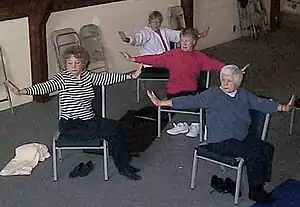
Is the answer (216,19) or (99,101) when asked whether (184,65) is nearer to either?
(99,101)

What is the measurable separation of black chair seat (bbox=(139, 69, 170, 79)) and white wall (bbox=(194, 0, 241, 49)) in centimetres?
215

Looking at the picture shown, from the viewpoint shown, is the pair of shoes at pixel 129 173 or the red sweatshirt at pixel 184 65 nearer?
the pair of shoes at pixel 129 173

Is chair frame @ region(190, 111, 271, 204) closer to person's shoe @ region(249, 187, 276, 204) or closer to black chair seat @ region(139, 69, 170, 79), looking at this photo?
person's shoe @ region(249, 187, 276, 204)

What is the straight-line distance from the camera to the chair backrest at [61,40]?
622 cm

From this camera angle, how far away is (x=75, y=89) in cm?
449

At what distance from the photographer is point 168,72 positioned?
591 centimetres

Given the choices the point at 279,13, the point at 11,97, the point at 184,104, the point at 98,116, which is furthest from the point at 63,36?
the point at 279,13

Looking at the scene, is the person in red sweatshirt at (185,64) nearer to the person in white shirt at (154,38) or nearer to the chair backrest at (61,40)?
the person in white shirt at (154,38)

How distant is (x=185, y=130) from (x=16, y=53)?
1.79m

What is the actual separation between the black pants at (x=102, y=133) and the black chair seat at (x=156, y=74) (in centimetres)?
141

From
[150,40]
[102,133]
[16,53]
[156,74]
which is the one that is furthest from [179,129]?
[16,53]

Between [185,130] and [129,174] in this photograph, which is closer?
[129,174]

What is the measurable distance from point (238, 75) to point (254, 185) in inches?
28.4

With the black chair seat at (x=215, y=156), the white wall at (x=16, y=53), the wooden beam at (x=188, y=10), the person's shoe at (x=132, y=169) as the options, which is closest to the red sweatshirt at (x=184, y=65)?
the person's shoe at (x=132, y=169)
